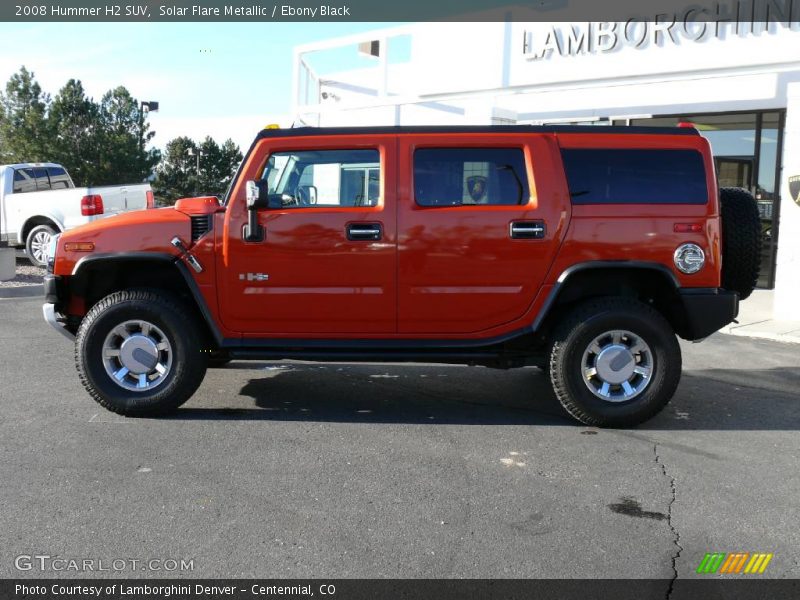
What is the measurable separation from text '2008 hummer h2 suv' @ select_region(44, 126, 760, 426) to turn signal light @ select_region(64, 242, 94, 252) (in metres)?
0.01

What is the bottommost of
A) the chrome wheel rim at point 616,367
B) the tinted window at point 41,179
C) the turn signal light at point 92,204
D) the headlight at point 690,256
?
the chrome wheel rim at point 616,367

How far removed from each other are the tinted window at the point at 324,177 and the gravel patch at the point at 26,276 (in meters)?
9.32

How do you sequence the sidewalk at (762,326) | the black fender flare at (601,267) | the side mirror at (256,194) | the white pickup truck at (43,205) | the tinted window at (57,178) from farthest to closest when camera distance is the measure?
1. the tinted window at (57,178)
2. the white pickup truck at (43,205)
3. the sidewalk at (762,326)
4. the black fender flare at (601,267)
5. the side mirror at (256,194)

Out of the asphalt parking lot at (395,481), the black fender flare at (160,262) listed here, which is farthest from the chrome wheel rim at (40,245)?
the black fender flare at (160,262)

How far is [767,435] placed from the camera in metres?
5.35

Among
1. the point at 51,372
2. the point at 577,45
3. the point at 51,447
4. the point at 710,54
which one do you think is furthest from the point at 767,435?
the point at 577,45

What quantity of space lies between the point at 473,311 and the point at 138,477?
2429 mm

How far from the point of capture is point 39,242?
1458 centimetres

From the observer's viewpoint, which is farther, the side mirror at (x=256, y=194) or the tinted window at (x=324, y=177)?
the tinted window at (x=324, y=177)

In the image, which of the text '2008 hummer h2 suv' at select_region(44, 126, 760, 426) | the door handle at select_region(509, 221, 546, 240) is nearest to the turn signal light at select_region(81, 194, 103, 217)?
Answer: the text '2008 hummer h2 suv' at select_region(44, 126, 760, 426)

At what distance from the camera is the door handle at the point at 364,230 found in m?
5.33

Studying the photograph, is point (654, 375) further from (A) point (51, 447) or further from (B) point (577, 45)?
(B) point (577, 45)

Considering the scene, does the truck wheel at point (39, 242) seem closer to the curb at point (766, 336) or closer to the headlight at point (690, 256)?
the curb at point (766, 336)

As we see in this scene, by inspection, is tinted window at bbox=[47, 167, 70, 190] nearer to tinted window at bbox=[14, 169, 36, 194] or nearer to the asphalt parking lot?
tinted window at bbox=[14, 169, 36, 194]
